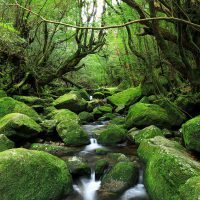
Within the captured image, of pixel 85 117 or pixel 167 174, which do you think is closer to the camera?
pixel 167 174

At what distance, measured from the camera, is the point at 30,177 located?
Result: 4.64m

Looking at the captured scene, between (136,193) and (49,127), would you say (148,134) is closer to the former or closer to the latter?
(136,193)

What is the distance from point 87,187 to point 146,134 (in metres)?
3.10

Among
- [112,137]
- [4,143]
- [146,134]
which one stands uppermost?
[146,134]

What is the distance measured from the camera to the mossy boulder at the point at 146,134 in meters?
7.88

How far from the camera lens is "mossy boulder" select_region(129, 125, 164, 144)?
7883mm

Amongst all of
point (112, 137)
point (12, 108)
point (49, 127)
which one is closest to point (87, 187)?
point (112, 137)

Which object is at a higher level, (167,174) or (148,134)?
(167,174)

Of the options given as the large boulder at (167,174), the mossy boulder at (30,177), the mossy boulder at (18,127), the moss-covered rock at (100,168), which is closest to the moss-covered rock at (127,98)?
the mossy boulder at (18,127)

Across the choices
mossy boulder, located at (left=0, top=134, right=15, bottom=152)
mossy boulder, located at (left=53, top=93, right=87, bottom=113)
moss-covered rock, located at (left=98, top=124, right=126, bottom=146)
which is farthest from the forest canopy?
mossy boulder, located at (left=0, top=134, right=15, bottom=152)

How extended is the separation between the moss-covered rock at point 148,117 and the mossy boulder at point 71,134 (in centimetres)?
195

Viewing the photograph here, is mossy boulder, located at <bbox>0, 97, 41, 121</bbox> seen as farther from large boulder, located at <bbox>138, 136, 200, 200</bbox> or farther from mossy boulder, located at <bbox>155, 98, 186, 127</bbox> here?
large boulder, located at <bbox>138, 136, 200, 200</bbox>

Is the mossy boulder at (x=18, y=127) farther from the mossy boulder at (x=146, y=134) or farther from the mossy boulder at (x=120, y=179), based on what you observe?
the mossy boulder at (x=120, y=179)

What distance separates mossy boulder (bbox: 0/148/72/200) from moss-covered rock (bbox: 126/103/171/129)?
4.67m
